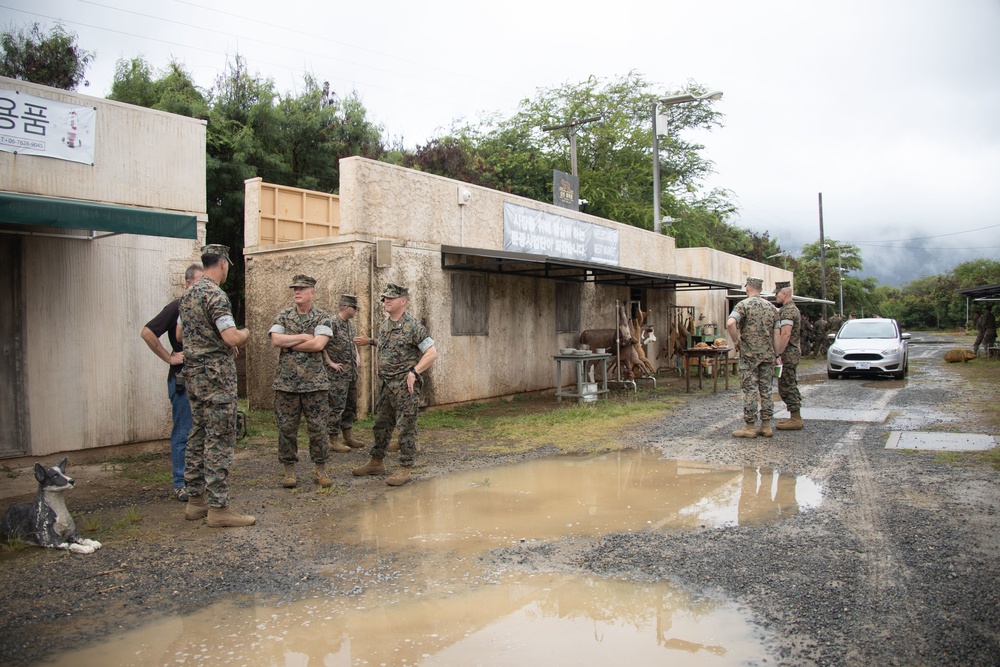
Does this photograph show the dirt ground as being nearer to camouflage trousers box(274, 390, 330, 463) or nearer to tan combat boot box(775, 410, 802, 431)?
camouflage trousers box(274, 390, 330, 463)

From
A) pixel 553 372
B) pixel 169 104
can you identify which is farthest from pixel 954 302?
pixel 169 104

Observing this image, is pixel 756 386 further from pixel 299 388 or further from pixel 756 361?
pixel 299 388

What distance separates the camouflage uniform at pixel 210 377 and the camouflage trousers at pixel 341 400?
2500mm

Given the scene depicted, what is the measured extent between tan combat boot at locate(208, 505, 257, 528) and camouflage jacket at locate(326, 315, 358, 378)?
8.72 ft

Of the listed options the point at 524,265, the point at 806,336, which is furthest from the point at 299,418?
the point at 806,336

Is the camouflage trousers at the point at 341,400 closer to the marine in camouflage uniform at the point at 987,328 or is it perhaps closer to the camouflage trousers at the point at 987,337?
the marine in camouflage uniform at the point at 987,328

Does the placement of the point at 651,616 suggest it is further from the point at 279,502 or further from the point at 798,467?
the point at 798,467

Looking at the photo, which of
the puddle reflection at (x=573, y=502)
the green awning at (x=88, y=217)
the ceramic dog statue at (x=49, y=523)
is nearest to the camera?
the ceramic dog statue at (x=49, y=523)

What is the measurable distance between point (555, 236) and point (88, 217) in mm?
10255

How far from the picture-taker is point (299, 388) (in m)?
6.05

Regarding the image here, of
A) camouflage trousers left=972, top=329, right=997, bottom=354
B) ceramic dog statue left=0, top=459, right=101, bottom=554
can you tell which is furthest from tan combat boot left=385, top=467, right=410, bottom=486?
camouflage trousers left=972, top=329, right=997, bottom=354

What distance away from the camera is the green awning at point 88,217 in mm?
5914

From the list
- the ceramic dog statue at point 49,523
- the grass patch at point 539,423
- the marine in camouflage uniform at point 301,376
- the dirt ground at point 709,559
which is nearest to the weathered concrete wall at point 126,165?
the marine in camouflage uniform at point 301,376

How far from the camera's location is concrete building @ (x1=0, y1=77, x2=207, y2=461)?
262 inches
